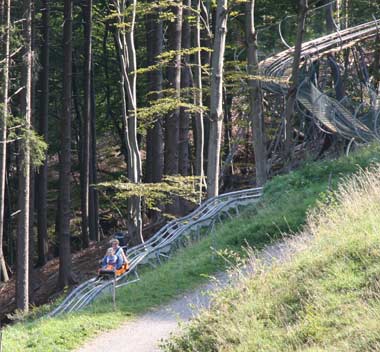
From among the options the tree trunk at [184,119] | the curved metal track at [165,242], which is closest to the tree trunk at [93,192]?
the tree trunk at [184,119]

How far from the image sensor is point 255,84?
2280 cm

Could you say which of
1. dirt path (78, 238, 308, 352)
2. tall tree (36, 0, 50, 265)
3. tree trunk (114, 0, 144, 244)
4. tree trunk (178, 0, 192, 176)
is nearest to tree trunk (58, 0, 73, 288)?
tall tree (36, 0, 50, 265)

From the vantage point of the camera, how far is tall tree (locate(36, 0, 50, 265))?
31203 mm

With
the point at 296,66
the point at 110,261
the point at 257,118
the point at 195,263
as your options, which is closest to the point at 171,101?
the point at 257,118

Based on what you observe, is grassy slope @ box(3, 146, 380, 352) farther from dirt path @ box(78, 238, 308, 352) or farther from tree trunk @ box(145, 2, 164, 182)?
tree trunk @ box(145, 2, 164, 182)

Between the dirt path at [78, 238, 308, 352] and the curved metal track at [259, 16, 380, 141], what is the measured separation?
8.78 meters

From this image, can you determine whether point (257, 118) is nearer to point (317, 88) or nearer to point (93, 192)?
point (317, 88)

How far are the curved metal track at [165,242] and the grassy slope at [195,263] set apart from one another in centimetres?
59

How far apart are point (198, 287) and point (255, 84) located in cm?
939

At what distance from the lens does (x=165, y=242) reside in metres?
19.0

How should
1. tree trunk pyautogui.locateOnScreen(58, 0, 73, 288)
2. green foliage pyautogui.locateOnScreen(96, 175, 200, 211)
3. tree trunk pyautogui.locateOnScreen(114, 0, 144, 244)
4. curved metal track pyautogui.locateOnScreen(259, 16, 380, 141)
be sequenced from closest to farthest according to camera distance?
curved metal track pyautogui.locateOnScreen(259, 16, 380, 141) → green foliage pyautogui.locateOnScreen(96, 175, 200, 211) → tree trunk pyautogui.locateOnScreen(114, 0, 144, 244) → tree trunk pyautogui.locateOnScreen(58, 0, 73, 288)

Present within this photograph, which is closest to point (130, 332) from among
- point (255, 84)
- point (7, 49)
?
point (255, 84)

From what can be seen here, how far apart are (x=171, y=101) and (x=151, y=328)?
1069 centimetres

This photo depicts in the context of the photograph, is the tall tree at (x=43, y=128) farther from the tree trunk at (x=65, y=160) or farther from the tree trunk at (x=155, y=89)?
the tree trunk at (x=155, y=89)
